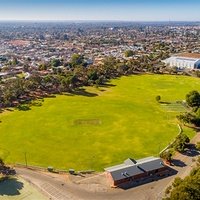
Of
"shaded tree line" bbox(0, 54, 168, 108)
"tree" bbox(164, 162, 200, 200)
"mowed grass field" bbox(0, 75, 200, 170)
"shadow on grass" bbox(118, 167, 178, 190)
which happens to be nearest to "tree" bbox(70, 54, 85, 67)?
"shaded tree line" bbox(0, 54, 168, 108)

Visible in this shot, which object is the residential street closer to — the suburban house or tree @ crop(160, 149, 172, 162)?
the suburban house

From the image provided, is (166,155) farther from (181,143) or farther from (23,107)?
Answer: (23,107)

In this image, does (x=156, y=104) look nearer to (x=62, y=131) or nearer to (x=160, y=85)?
(x=160, y=85)

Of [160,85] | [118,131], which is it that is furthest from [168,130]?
[160,85]

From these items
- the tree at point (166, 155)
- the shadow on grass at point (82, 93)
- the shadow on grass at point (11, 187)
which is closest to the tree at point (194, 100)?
the tree at point (166, 155)

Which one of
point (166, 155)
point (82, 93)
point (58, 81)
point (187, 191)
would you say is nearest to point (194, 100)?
point (166, 155)

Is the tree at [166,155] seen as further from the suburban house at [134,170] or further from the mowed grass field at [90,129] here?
the mowed grass field at [90,129]
